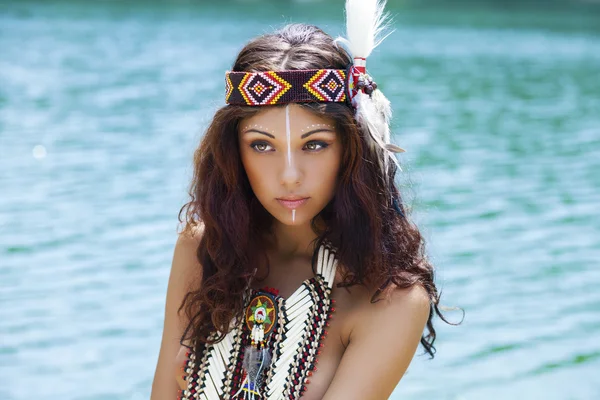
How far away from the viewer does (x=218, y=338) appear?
9.44 feet

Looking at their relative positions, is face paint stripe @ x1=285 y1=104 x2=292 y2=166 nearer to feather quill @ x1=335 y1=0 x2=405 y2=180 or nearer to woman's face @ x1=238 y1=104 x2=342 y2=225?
woman's face @ x1=238 y1=104 x2=342 y2=225

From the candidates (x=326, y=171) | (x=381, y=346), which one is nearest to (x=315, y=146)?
(x=326, y=171)

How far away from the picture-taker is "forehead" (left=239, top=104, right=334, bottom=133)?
2.70 m

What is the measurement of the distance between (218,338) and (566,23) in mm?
26528

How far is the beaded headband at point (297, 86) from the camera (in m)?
2.68

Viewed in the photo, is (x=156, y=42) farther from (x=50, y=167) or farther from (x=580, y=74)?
(x=50, y=167)

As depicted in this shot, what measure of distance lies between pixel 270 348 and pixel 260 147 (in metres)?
0.63

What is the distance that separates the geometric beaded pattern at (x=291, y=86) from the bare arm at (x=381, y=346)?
64 cm

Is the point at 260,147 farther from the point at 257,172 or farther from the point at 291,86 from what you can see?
the point at 291,86

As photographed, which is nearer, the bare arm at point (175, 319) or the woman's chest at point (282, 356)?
the woman's chest at point (282, 356)

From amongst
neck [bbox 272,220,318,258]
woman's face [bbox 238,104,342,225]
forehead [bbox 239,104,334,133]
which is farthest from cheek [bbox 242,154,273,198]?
neck [bbox 272,220,318,258]

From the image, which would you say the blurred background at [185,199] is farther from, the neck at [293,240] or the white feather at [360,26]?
the white feather at [360,26]

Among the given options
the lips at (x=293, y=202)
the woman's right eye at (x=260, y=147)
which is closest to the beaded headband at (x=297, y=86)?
the woman's right eye at (x=260, y=147)

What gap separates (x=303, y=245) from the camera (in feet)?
9.91
